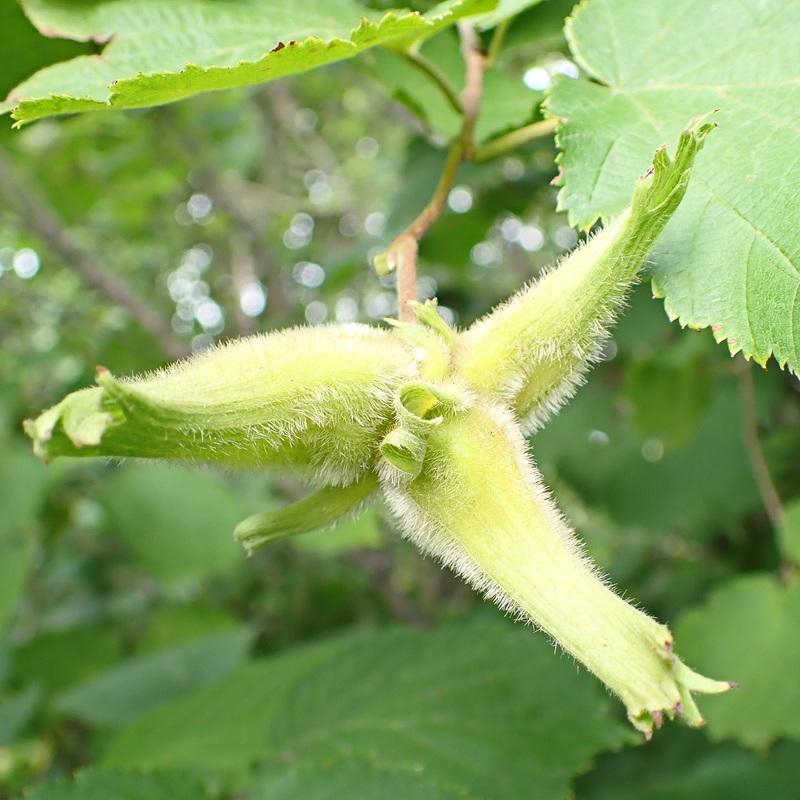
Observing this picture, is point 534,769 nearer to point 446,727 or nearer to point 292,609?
point 446,727

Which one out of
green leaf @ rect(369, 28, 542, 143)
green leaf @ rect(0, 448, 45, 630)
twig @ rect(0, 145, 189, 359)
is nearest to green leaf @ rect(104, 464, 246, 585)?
green leaf @ rect(0, 448, 45, 630)

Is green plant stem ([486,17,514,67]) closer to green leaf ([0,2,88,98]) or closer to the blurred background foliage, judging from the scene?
the blurred background foliage

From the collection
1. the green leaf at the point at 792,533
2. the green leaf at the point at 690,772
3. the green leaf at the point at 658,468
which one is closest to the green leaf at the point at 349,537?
the green leaf at the point at 658,468

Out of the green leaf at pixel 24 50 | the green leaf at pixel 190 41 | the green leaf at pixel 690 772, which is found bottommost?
the green leaf at pixel 690 772

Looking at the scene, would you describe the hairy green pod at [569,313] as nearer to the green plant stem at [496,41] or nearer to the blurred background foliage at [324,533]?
the blurred background foliage at [324,533]

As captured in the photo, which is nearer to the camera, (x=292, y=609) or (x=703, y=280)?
(x=703, y=280)

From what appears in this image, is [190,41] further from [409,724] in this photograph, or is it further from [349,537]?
[349,537]

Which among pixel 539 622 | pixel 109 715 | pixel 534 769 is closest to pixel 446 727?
pixel 534 769

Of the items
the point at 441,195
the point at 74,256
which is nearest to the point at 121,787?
the point at 441,195
